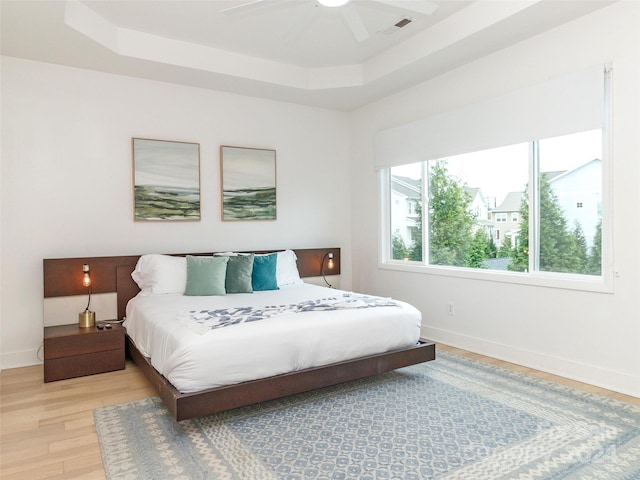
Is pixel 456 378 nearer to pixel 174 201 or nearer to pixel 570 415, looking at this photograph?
pixel 570 415

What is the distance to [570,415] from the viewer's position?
8.79ft

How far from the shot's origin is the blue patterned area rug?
6.91ft

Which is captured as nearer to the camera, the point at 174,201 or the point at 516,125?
the point at 516,125

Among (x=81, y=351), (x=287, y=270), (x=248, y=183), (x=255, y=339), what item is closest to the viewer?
(x=255, y=339)

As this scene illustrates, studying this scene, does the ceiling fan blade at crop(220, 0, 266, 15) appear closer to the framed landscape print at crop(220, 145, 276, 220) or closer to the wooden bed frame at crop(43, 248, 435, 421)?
the framed landscape print at crop(220, 145, 276, 220)

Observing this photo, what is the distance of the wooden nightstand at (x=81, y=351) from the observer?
11.2 feet

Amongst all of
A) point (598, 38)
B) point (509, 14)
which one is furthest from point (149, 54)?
point (598, 38)

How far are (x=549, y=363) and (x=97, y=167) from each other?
443 centimetres

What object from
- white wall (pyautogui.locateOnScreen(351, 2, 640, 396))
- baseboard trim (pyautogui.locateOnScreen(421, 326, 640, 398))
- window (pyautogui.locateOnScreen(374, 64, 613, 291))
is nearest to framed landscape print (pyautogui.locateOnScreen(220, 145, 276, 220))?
window (pyautogui.locateOnScreen(374, 64, 613, 291))

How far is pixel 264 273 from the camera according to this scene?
171 inches

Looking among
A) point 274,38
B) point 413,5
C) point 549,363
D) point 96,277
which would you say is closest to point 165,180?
point 96,277

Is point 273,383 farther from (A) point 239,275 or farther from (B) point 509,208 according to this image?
(B) point 509,208

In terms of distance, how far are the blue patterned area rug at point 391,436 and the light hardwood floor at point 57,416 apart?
0.12 metres

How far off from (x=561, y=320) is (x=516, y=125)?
165cm
